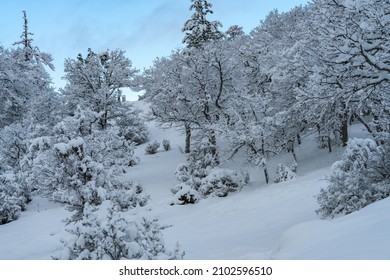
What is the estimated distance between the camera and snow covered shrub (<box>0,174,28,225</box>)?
1567 centimetres

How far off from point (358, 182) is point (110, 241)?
5793 mm

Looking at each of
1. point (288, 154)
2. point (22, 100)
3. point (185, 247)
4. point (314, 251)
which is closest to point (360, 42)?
point (314, 251)

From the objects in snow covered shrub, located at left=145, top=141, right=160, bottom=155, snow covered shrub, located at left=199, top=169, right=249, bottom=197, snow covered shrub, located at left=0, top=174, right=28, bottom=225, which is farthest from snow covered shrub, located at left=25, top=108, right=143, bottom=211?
snow covered shrub, located at left=145, top=141, right=160, bottom=155

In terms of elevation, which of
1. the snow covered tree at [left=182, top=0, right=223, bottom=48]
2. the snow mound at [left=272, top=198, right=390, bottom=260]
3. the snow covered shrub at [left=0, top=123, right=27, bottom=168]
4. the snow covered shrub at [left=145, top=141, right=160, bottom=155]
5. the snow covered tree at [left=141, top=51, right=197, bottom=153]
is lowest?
the snow mound at [left=272, top=198, right=390, bottom=260]

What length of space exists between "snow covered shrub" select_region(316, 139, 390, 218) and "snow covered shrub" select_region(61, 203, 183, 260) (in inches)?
180

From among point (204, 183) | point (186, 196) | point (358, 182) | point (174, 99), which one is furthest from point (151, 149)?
point (358, 182)

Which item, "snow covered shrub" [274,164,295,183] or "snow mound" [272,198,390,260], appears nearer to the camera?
"snow mound" [272,198,390,260]

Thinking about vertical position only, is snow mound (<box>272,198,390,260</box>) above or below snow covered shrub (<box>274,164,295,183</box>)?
above

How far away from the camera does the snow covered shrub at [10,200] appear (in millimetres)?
15672

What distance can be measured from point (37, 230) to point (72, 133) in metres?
5.47

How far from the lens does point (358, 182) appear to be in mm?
7691

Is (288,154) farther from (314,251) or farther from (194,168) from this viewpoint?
(314,251)

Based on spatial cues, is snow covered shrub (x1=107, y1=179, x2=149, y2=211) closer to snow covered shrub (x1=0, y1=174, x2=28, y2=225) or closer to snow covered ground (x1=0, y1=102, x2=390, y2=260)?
snow covered ground (x1=0, y1=102, x2=390, y2=260)
